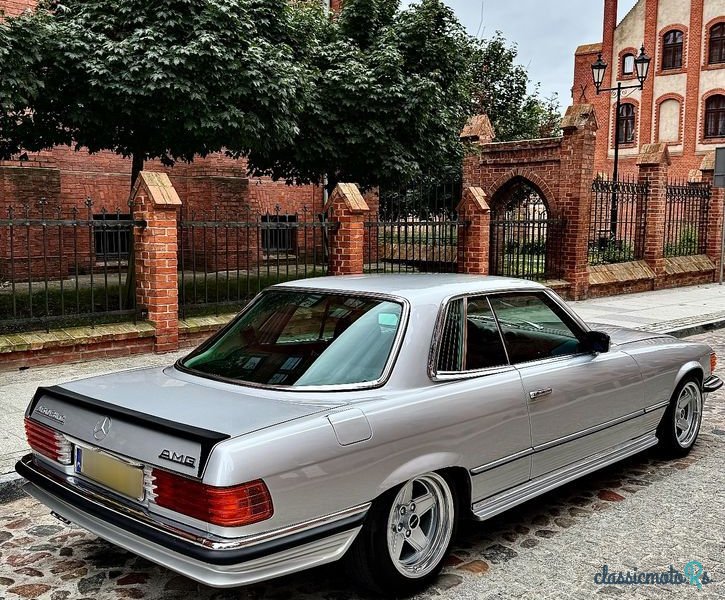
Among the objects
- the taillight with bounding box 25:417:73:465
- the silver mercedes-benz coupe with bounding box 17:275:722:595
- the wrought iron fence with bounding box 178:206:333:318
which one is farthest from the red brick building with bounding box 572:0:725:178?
the taillight with bounding box 25:417:73:465

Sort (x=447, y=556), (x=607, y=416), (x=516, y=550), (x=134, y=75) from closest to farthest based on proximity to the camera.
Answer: (x=447, y=556) < (x=516, y=550) < (x=607, y=416) < (x=134, y=75)

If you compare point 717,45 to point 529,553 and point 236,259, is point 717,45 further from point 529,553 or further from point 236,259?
point 529,553

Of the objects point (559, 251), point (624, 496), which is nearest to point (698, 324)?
point (559, 251)

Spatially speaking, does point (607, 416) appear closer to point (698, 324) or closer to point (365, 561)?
point (365, 561)

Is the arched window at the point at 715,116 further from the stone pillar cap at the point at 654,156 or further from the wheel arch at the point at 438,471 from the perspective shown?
the wheel arch at the point at 438,471

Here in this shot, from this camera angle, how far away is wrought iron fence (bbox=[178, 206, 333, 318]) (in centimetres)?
992

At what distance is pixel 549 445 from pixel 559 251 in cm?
1231

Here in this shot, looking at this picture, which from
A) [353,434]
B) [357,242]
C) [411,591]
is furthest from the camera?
[357,242]

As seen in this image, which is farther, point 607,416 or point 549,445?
point 607,416

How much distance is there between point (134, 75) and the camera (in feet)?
34.0

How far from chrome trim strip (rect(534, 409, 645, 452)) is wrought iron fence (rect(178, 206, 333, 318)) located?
220 inches

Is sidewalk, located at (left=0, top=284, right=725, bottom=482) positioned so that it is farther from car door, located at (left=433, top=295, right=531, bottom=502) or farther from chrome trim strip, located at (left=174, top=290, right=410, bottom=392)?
car door, located at (left=433, top=295, right=531, bottom=502)

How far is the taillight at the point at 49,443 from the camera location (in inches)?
139

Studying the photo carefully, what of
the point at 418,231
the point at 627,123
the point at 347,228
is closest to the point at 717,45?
the point at 627,123
